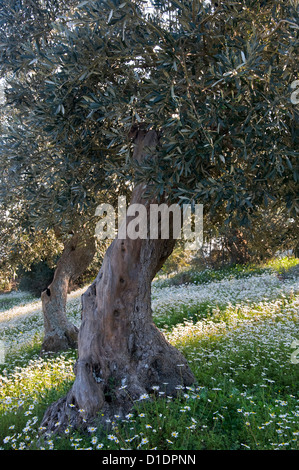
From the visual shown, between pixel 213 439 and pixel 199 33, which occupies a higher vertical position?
pixel 199 33

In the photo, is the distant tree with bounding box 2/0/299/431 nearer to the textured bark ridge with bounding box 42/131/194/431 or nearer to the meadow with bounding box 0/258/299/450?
the textured bark ridge with bounding box 42/131/194/431

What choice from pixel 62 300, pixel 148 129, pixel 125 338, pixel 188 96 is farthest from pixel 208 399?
pixel 62 300

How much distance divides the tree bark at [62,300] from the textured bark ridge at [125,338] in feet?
19.4

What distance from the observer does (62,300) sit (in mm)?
12398

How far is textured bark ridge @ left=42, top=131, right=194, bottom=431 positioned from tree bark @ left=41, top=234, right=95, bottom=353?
19.4ft

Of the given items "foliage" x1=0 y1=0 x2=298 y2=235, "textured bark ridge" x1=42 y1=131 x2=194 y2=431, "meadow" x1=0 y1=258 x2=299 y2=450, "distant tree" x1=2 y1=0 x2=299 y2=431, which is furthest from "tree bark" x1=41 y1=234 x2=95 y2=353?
"foliage" x1=0 y1=0 x2=298 y2=235

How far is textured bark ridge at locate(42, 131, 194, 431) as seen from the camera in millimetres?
5668

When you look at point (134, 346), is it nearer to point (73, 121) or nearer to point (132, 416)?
point (132, 416)

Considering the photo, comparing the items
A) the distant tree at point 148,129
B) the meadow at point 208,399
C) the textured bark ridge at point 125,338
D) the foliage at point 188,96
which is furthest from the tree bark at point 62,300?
the foliage at point 188,96

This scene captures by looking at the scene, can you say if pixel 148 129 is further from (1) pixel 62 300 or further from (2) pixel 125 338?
(1) pixel 62 300

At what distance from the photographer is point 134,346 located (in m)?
5.95

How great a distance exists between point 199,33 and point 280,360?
534 cm

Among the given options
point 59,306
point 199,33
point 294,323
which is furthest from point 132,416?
point 59,306

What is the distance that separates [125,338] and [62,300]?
6876 millimetres
